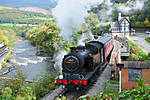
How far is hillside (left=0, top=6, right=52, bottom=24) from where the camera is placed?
185ft

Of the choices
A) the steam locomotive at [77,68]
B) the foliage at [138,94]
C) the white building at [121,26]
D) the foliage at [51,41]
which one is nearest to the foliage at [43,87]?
the steam locomotive at [77,68]

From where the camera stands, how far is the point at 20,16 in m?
76.2

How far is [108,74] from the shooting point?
631 inches

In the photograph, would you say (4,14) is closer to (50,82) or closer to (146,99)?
(50,82)

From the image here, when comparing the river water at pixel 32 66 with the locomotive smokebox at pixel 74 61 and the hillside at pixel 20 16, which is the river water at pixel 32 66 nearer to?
the locomotive smokebox at pixel 74 61

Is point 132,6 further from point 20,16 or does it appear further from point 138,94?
point 138,94

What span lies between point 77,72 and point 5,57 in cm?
2289

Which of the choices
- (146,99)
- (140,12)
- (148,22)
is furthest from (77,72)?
(140,12)

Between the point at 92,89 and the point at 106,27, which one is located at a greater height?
the point at 106,27

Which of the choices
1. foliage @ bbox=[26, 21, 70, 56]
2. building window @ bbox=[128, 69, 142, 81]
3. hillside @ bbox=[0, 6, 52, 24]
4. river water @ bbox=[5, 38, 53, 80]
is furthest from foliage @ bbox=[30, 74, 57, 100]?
hillside @ bbox=[0, 6, 52, 24]

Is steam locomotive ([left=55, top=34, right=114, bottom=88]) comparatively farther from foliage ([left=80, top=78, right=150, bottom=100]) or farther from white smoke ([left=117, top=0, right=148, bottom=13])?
white smoke ([left=117, top=0, right=148, bottom=13])

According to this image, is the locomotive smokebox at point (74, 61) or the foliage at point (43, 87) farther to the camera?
the foliage at point (43, 87)

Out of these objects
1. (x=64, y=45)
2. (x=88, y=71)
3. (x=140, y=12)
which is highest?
(x=140, y=12)

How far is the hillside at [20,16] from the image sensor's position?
185 ft
